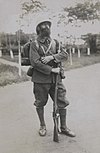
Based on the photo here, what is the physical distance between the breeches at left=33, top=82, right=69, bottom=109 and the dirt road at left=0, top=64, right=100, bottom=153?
0.03 meters

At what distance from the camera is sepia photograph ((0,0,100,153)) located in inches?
38.3

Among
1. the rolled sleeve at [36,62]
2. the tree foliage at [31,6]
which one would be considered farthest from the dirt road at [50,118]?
the tree foliage at [31,6]

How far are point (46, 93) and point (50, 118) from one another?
0.09 m

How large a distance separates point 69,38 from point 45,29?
0.14 metres

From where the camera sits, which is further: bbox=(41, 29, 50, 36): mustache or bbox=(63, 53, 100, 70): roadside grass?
bbox=(63, 53, 100, 70): roadside grass

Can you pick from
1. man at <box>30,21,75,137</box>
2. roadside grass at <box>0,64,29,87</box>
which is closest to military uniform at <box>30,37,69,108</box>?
man at <box>30,21,75,137</box>

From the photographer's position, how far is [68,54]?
1.03 m

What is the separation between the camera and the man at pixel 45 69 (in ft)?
3.11

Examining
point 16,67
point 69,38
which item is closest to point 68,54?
point 69,38

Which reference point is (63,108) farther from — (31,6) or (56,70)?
(31,6)

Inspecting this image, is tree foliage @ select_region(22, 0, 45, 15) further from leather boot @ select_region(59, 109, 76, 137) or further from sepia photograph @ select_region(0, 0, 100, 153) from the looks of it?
leather boot @ select_region(59, 109, 76, 137)

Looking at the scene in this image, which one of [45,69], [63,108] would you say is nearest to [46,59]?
[45,69]

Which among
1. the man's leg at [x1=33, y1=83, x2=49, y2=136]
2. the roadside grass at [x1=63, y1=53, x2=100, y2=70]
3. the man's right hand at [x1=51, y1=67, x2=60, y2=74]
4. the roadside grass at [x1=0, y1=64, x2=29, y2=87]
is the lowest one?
the man's leg at [x1=33, y1=83, x2=49, y2=136]

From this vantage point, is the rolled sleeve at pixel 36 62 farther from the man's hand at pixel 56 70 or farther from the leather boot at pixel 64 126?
the leather boot at pixel 64 126
